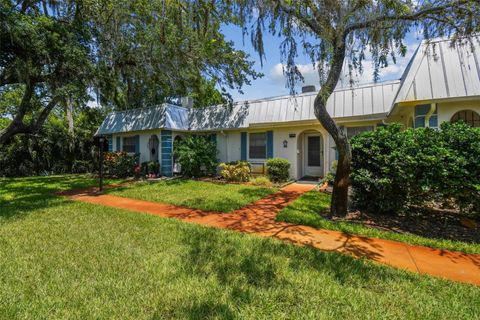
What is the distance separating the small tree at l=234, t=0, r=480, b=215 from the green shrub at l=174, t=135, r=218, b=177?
6.96 metres

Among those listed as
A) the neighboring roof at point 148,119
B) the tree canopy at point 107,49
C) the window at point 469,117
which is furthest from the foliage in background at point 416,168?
the neighboring roof at point 148,119

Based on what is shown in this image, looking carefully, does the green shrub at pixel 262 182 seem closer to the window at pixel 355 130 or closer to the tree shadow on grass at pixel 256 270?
the window at pixel 355 130

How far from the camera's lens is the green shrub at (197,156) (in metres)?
12.1

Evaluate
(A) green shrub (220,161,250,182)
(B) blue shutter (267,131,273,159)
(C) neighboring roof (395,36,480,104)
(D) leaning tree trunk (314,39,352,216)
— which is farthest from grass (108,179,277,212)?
(C) neighboring roof (395,36,480,104)

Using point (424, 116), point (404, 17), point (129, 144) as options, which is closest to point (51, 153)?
point (129, 144)

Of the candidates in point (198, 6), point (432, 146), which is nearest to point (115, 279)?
point (432, 146)

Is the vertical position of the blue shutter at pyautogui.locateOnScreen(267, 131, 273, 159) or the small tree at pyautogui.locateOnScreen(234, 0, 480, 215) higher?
the small tree at pyautogui.locateOnScreen(234, 0, 480, 215)

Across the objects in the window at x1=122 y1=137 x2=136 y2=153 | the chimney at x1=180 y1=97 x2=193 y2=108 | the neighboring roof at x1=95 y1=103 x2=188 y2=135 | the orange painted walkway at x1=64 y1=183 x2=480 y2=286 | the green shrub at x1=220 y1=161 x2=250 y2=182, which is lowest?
the orange painted walkway at x1=64 y1=183 x2=480 y2=286

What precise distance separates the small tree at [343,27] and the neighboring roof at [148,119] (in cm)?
811

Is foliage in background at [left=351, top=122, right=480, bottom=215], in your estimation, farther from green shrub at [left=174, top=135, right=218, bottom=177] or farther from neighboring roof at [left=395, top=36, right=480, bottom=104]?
green shrub at [left=174, top=135, right=218, bottom=177]

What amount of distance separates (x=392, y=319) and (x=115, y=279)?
3037 millimetres

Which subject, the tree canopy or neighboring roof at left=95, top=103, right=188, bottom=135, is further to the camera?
neighboring roof at left=95, top=103, right=188, bottom=135

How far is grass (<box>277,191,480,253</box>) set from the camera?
13.6 ft

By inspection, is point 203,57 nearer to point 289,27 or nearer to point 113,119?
point 289,27
